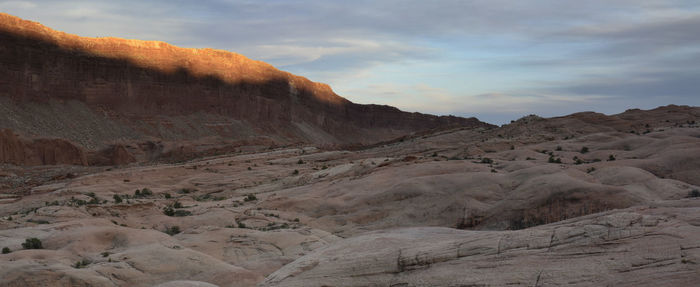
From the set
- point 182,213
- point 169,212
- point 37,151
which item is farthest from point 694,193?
point 37,151

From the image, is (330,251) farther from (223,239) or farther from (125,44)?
(125,44)

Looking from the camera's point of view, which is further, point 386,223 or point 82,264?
point 386,223

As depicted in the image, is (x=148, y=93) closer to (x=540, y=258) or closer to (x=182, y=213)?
(x=182, y=213)

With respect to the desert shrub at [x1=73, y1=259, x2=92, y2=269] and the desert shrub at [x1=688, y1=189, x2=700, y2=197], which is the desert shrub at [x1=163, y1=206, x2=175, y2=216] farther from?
the desert shrub at [x1=688, y1=189, x2=700, y2=197]

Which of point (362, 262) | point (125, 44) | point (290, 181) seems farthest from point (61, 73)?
point (362, 262)

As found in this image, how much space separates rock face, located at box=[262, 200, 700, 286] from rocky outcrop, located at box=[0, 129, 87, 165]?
159ft

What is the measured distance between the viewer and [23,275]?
10555 mm

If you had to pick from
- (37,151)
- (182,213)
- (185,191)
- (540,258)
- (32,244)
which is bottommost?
(185,191)

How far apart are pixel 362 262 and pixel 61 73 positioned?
7027 centimetres

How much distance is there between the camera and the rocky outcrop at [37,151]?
160 ft

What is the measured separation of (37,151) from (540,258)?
54181 millimetres

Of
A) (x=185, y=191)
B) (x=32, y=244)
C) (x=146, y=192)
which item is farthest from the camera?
(x=185, y=191)

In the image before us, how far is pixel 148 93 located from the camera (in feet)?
259

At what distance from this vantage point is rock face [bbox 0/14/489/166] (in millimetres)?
64188
